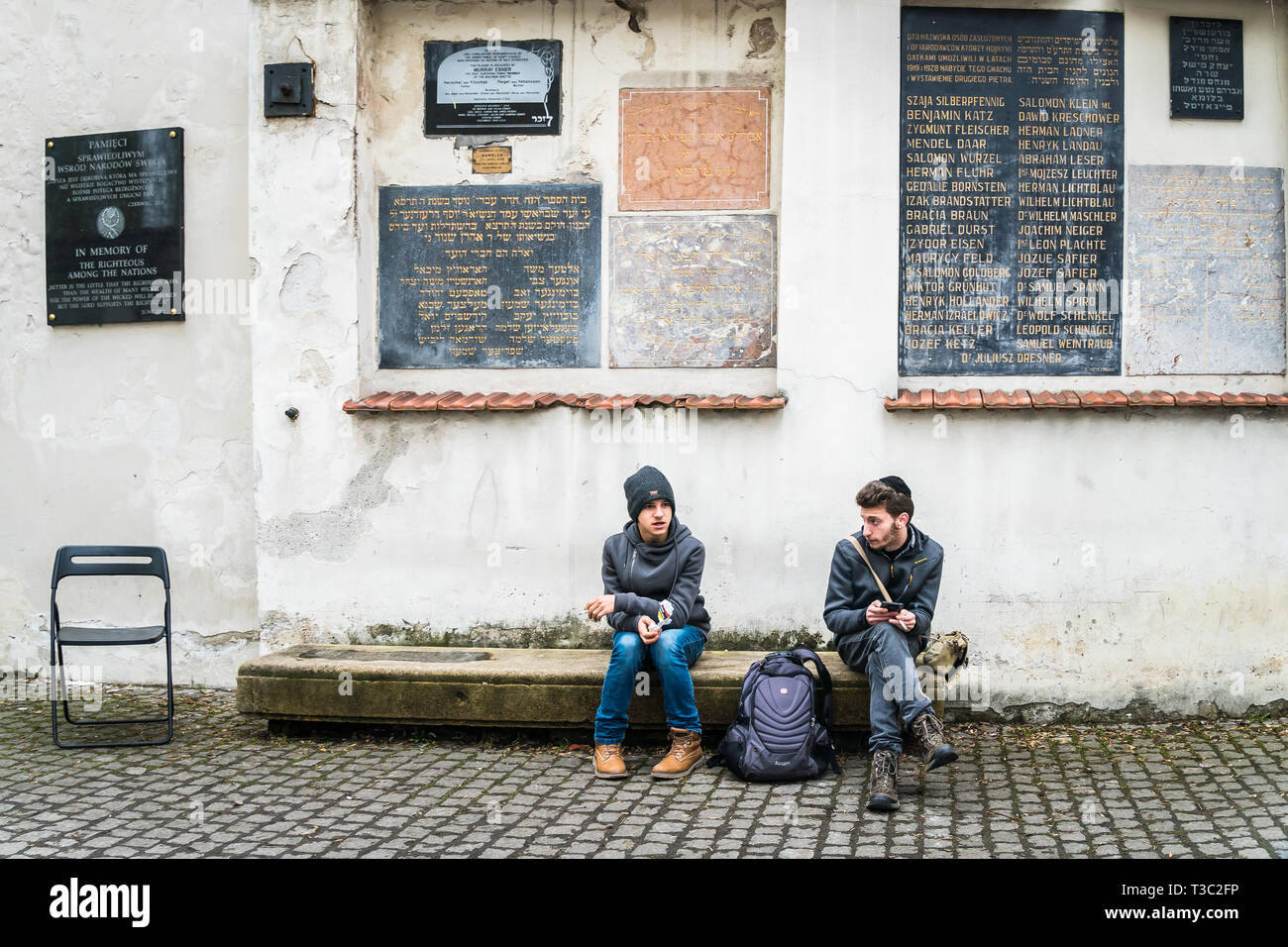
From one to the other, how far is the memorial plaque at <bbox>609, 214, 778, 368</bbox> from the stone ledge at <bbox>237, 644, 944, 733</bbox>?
179 centimetres

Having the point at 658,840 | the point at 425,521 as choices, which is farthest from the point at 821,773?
the point at 425,521

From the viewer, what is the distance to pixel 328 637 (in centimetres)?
661

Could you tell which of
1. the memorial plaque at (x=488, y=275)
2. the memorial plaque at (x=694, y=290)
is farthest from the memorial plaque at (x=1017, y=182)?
the memorial plaque at (x=488, y=275)

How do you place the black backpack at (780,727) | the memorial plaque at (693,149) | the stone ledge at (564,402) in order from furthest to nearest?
the memorial plaque at (693,149) < the stone ledge at (564,402) < the black backpack at (780,727)

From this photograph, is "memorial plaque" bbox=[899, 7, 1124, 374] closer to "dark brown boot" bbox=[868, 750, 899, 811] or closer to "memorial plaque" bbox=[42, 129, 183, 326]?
"dark brown boot" bbox=[868, 750, 899, 811]

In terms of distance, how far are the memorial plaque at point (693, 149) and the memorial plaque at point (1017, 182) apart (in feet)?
2.77

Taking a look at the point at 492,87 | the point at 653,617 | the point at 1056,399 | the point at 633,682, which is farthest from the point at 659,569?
the point at 492,87

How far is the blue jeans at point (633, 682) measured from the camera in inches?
210

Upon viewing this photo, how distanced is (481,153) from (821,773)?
13.0 feet

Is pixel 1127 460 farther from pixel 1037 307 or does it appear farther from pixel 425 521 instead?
pixel 425 521

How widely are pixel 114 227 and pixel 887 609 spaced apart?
5244mm

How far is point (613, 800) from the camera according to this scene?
4.93m

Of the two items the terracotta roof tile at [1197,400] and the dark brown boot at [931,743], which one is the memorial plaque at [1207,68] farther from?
the dark brown boot at [931,743]

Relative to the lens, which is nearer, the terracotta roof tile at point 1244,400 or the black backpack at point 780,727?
the black backpack at point 780,727
